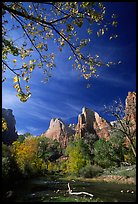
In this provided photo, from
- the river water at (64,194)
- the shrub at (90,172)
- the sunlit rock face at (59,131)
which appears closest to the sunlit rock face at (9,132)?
the sunlit rock face at (59,131)

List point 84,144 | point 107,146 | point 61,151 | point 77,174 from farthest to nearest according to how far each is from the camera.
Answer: point 61,151, point 84,144, point 107,146, point 77,174

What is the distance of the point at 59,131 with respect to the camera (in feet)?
419

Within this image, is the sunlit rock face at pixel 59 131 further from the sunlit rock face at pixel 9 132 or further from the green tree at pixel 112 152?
the green tree at pixel 112 152

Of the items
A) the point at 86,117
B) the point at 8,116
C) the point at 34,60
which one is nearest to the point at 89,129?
the point at 86,117

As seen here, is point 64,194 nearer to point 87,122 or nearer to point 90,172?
point 90,172

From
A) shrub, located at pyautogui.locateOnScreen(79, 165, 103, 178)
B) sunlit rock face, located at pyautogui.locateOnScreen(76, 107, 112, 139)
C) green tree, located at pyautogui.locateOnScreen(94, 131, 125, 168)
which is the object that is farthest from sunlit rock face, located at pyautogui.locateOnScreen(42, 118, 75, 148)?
shrub, located at pyautogui.locateOnScreen(79, 165, 103, 178)

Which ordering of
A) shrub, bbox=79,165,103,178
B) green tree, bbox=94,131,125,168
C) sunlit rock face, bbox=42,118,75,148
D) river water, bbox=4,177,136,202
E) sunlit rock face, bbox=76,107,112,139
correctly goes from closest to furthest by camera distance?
river water, bbox=4,177,136,202, shrub, bbox=79,165,103,178, green tree, bbox=94,131,125,168, sunlit rock face, bbox=76,107,112,139, sunlit rock face, bbox=42,118,75,148

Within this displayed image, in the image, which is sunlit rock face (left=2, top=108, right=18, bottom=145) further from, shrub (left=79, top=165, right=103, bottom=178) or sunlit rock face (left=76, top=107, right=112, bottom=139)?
shrub (left=79, top=165, right=103, bottom=178)

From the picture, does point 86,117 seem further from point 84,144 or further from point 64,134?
point 84,144

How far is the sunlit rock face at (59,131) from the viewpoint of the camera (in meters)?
120

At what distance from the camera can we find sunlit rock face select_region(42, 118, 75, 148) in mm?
120269

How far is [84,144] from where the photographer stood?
5778 cm

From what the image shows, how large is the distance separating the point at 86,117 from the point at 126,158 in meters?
63.8

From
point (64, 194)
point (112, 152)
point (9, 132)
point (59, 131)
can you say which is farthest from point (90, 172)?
point (59, 131)
